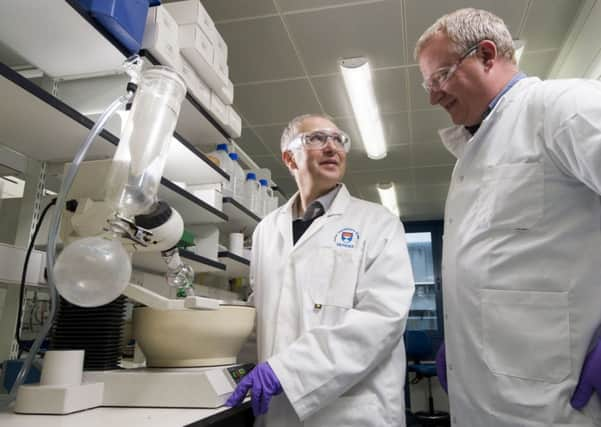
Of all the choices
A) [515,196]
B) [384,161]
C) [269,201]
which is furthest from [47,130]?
[384,161]

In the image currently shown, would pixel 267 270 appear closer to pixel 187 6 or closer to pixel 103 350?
pixel 103 350

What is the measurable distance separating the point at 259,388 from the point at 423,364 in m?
4.52

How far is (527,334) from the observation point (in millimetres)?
1029

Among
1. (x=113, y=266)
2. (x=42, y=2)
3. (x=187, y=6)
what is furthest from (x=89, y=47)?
(x=113, y=266)

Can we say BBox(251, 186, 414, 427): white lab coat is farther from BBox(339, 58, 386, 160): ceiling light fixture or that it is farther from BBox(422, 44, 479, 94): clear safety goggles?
BBox(339, 58, 386, 160): ceiling light fixture

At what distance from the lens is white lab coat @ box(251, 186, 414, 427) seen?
111cm

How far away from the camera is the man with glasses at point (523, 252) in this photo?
966mm

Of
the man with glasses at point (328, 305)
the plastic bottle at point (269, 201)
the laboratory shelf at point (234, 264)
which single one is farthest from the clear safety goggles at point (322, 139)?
the plastic bottle at point (269, 201)

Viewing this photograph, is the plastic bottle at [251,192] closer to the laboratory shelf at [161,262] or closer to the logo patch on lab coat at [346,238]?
the laboratory shelf at [161,262]

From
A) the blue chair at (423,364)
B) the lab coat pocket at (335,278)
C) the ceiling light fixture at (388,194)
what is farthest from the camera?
the ceiling light fixture at (388,194)

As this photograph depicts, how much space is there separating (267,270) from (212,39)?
1137 mm

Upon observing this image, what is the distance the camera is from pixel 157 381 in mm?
1009

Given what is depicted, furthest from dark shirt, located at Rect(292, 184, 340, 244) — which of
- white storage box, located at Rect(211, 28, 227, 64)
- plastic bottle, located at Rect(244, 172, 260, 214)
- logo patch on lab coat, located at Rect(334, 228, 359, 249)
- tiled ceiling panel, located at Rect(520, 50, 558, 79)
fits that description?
tiled ceiling panel, located at Rect(520, 50, 558, 79)

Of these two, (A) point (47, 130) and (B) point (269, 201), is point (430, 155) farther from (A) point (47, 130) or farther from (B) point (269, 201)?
(A) point (47, 130)
